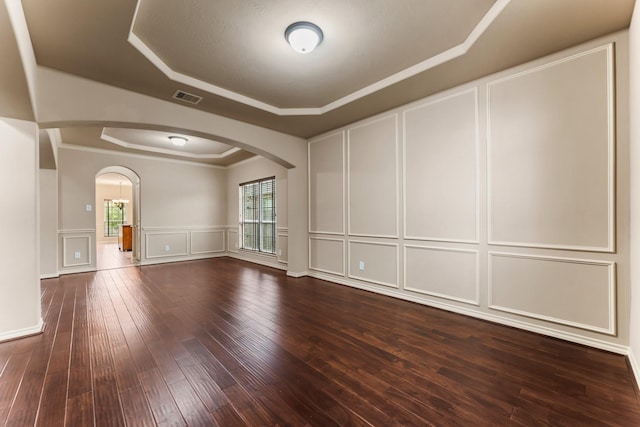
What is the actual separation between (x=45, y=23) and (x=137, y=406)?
2834 mm

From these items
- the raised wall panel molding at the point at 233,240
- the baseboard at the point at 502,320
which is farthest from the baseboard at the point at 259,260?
the baseboard at the point at 502,320

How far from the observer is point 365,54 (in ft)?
8.87

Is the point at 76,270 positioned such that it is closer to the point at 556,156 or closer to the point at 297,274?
the point at 297,274

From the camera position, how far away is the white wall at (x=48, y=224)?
503 centimetres

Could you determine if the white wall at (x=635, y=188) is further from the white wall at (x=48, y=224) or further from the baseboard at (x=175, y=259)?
the white wall at (x=48, y=224)

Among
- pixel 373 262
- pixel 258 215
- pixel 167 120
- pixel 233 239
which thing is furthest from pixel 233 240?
pixel 373 262

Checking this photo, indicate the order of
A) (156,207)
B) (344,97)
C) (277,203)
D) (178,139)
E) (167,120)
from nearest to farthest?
(167,120) < (344,97) < (178,139) < (277,203) < (156,207)

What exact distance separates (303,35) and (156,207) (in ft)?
20.3

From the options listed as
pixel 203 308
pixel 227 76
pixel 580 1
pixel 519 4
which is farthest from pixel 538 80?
pixel 203 308

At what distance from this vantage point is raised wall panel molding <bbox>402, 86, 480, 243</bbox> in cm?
308

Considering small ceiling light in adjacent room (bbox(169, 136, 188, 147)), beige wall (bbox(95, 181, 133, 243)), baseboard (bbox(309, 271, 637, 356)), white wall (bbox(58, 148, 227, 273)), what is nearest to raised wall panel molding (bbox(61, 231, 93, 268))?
white wall (bbox(58, 148, 227, 273))

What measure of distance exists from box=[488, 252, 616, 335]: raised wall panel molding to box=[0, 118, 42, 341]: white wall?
15.6 ft

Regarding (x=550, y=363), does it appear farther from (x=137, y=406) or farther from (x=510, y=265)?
(x=137, y=406)

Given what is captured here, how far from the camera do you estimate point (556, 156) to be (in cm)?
253
